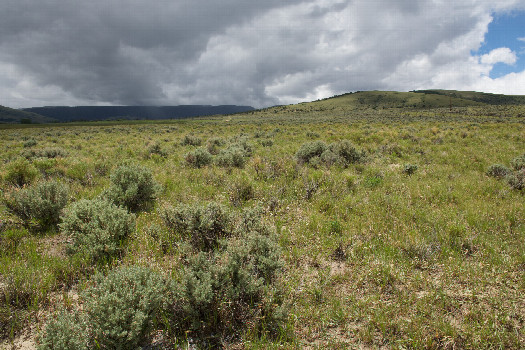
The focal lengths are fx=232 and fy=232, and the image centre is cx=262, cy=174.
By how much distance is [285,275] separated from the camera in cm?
379

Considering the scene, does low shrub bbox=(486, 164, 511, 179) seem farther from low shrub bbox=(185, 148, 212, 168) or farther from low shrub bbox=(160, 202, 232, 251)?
low shrub bbox=(185, 148, 212, 168)

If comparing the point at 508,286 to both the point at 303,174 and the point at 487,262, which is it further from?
the point at 303,174

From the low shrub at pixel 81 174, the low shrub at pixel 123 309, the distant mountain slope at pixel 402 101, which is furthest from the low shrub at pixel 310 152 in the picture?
the distant mountain slope at pixel 402 101

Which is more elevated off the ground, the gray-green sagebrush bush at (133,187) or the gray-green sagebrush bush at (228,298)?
the gray-green sagebrush bush at (133,187)

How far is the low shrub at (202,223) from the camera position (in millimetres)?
4383

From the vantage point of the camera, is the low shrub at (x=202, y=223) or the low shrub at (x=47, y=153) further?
the low shrub at (x=47, y=153)

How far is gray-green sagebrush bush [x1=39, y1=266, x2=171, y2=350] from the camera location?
2.31 metres

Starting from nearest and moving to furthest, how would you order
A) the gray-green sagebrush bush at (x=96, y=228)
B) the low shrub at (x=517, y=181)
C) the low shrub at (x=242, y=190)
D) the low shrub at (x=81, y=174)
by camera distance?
the gray-green sagebrush bush at (x=96, y=228) < the low shrub at (x=242, y=190) < the low shrub at (x=517, y=181) < the low shrub at (x=81, y=174)

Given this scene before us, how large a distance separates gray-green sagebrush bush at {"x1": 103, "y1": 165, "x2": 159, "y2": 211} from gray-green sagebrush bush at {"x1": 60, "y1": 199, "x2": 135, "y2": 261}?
112 cm

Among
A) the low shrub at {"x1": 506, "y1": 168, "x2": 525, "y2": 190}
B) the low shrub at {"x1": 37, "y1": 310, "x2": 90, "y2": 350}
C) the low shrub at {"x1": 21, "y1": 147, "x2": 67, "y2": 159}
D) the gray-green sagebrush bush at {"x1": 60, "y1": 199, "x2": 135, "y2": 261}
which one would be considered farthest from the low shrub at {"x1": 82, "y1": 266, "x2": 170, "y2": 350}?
the low shrub at {"x1": 21, "y1": 147, "x2": 67, "y2": 159}

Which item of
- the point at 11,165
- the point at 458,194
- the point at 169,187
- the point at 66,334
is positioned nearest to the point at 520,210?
the point at 458,194

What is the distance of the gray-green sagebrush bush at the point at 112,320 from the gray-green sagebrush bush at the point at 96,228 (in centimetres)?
134

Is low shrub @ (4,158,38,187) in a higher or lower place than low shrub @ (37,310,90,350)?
higher

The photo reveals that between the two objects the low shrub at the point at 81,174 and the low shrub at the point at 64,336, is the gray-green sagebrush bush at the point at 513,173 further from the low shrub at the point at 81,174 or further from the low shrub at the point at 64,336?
the low shrub at the point at 81,174
